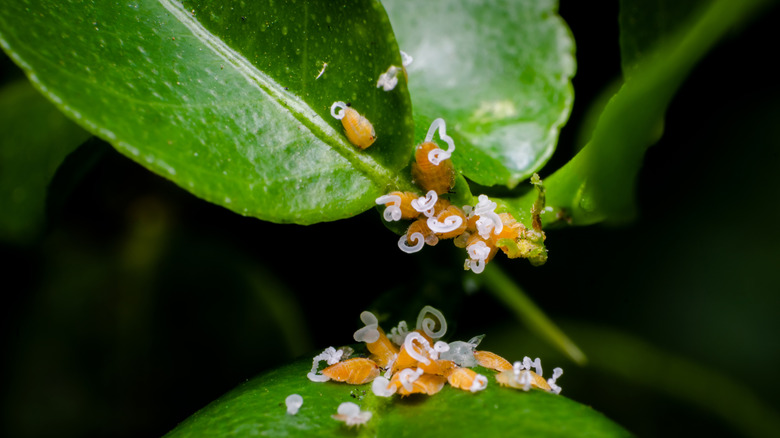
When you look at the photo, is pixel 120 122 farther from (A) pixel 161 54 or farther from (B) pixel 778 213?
(B) pixel 778 213

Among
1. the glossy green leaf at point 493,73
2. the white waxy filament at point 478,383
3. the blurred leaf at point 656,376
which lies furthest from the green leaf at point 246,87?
the blurred leaf at point 656,376

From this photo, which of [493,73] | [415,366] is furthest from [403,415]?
[493,73]

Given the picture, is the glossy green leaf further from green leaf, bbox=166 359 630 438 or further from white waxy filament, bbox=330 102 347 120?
green leaf, bbox=166 359 630 438

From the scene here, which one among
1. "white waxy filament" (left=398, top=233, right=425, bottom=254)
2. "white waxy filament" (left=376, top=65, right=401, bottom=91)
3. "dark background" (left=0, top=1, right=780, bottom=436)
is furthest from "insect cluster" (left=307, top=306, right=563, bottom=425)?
"dark background" (left=0, top=1, right=780, bottom=436)

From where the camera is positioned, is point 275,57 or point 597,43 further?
point 597,43

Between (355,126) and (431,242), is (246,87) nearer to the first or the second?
(355,126)

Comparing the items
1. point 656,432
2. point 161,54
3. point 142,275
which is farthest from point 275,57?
point 656,432
